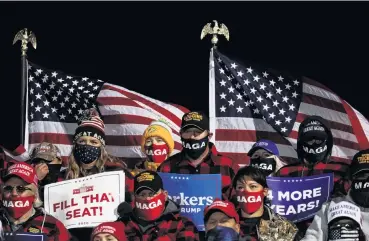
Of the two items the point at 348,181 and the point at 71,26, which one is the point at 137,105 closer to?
the point at 71,26

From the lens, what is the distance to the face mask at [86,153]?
605 inches

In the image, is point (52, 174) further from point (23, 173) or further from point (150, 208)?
point (150, 208)

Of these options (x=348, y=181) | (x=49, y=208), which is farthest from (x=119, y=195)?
(x=348, y=181)

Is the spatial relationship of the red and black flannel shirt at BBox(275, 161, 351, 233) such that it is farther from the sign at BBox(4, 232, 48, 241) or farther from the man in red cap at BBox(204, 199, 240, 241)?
the sign at BBox(4, 232, 48, 241)

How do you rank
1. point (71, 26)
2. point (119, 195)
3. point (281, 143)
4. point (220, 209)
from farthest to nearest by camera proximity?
point (71, 26) → point (281, 143) → point (119, 195) → point (220, 209)

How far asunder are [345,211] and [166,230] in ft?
5.48

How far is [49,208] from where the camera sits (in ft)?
49.6

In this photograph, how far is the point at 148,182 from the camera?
14.5 meters

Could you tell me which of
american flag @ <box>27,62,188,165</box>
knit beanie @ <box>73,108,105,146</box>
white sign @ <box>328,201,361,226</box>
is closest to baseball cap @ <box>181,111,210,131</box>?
knit beanie @ <box>73,108,105,146</box>

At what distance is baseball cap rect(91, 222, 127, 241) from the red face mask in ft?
3.45

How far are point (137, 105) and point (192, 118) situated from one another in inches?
116

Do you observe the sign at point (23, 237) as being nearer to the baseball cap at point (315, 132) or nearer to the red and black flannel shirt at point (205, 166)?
the red and black flannel shirt at point (205, 166)

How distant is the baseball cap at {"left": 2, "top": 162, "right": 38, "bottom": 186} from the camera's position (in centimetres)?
1457

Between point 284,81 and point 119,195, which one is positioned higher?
point 284,81
